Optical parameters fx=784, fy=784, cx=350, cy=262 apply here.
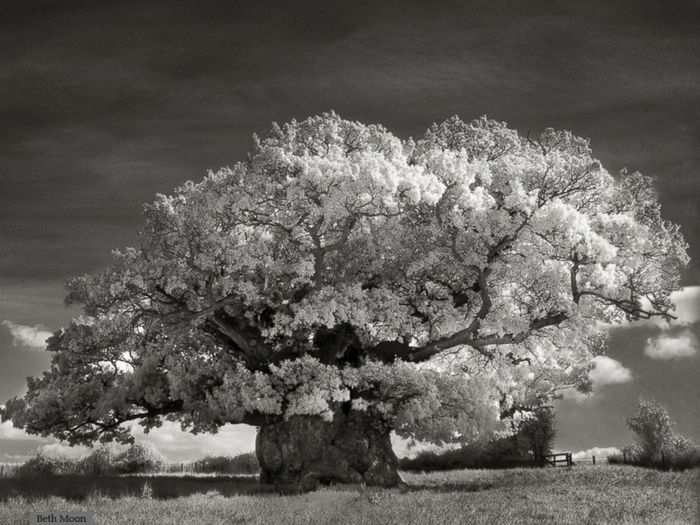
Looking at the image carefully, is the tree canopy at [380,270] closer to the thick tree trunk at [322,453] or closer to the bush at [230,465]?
the thick tree trunk at [322,453]

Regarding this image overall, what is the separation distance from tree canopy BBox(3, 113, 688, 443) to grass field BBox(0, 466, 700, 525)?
379cm

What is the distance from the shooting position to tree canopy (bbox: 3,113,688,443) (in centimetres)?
2217

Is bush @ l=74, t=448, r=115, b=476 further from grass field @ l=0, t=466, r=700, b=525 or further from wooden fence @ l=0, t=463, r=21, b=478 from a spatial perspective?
grass field @ l=0, t=466, r=700, b=525

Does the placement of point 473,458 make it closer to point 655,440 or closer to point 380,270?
point 655,440

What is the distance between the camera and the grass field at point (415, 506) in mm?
→ 15250

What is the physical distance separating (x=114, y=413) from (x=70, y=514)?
1291 cm

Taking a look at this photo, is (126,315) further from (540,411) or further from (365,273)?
(540,411)

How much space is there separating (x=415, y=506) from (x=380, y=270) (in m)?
8.84

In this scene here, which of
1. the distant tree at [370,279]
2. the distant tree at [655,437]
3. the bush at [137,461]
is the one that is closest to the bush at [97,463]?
the bush at [137,461]

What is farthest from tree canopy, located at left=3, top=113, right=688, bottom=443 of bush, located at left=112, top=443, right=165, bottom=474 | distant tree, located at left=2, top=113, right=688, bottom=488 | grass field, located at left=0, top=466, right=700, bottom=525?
bush, located at left=112, top=443, right=165, bottom=474

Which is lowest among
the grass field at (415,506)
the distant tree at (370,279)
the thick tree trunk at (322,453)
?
the grass field at (415,506)

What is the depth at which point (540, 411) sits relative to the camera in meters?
38.5

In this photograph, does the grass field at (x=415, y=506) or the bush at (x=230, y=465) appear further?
the bush at (x=230, y=465)

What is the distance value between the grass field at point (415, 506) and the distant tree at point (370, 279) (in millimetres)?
3153
